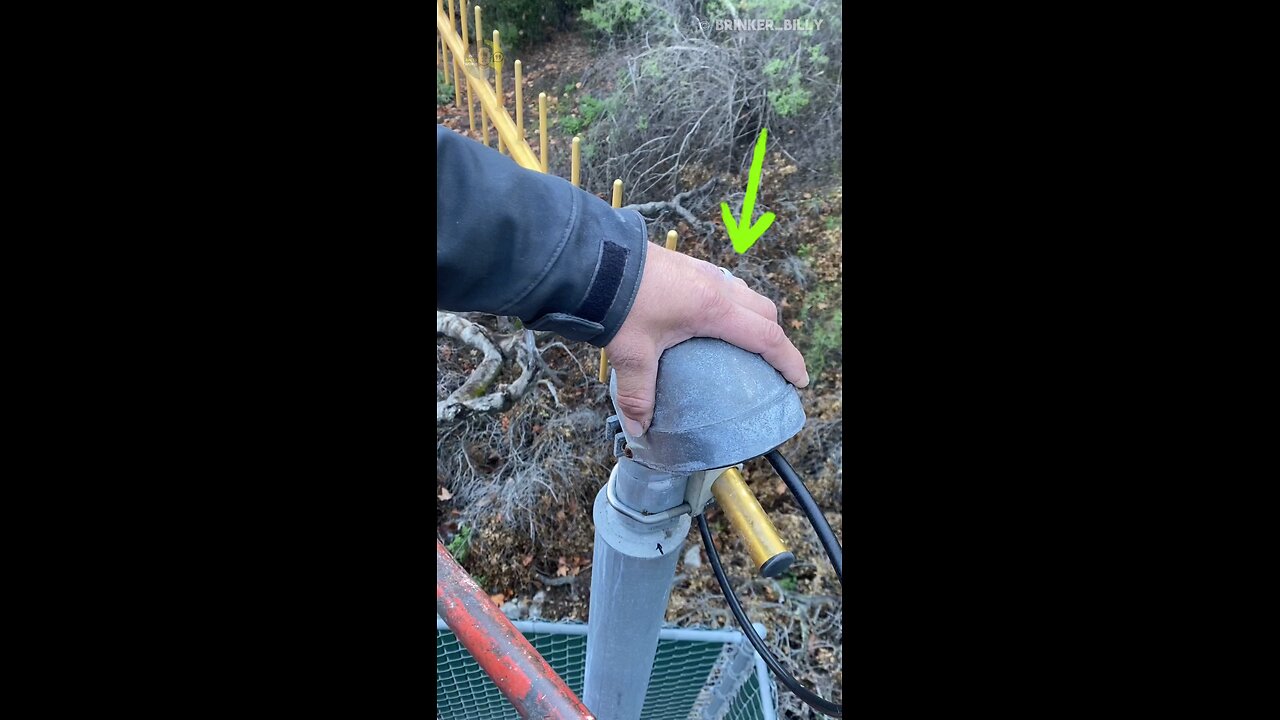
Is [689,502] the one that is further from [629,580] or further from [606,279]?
[606,279]

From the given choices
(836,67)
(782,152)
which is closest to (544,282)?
(836,67)

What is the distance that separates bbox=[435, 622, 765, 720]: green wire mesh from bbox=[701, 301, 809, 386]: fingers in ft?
1.97

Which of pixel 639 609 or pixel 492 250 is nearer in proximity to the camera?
pixel 492 250

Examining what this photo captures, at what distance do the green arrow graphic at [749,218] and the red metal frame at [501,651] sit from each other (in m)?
0.83

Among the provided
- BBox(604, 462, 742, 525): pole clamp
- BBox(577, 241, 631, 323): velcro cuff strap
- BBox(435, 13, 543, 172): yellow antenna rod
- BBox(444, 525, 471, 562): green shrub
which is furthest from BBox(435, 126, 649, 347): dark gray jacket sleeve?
BBox(444, 525, 471, 562): green shrub

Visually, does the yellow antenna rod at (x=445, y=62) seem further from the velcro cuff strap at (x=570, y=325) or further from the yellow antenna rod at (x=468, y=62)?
the velcro cuff strap at (x=570, y=325)

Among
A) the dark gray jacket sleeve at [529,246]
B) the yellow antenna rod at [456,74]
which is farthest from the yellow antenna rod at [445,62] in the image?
the dark gray jacket sleeve at [529,246]

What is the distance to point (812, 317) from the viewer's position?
1283 millimetres

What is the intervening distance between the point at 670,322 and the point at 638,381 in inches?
1.8

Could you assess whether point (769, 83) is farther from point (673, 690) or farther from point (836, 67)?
point (673, 690)

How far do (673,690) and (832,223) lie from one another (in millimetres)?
774

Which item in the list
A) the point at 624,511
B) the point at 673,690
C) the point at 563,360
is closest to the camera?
the point at 624,511

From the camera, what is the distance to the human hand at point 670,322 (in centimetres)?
50

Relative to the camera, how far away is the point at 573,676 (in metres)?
1.06
